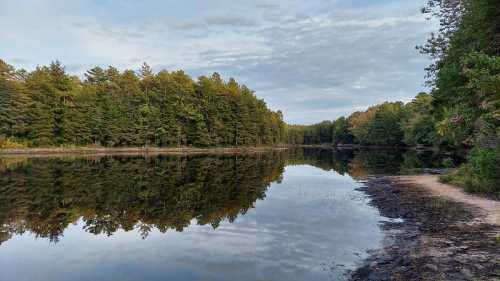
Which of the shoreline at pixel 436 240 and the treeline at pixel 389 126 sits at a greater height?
the treeline at pixel 389 126

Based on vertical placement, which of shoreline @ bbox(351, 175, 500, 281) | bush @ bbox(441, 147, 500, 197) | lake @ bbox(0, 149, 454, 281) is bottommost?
lake @ bbox(0, 149, 454, 281)

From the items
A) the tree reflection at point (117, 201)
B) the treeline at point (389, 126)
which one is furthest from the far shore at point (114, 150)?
the treeline at point (389, 126)

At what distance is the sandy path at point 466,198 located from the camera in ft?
48.7

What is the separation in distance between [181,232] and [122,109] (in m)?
70.1

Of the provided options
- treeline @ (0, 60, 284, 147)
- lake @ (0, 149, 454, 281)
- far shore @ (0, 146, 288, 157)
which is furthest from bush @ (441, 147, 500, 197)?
treeline @ (0, 60, 284, 147)

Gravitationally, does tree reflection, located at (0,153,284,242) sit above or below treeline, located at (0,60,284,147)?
below

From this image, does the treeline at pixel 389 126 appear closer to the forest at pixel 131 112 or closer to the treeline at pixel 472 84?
the forest at pixel 131 112

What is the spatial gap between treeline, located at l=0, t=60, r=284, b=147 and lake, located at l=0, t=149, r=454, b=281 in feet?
162

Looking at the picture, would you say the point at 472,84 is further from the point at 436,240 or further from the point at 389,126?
the point at 389,126

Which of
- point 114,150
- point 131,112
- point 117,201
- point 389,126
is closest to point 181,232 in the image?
point 117,201

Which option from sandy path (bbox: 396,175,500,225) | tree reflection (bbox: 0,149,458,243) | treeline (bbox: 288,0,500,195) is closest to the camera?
treeline (bbox: 288,0,500,195)

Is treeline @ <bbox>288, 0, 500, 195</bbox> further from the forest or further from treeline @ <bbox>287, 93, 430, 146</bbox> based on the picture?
treeline @ <bbox>287, 93, 430, 146</bbox>

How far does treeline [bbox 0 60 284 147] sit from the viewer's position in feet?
222

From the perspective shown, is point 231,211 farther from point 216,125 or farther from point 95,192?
point 216,125
